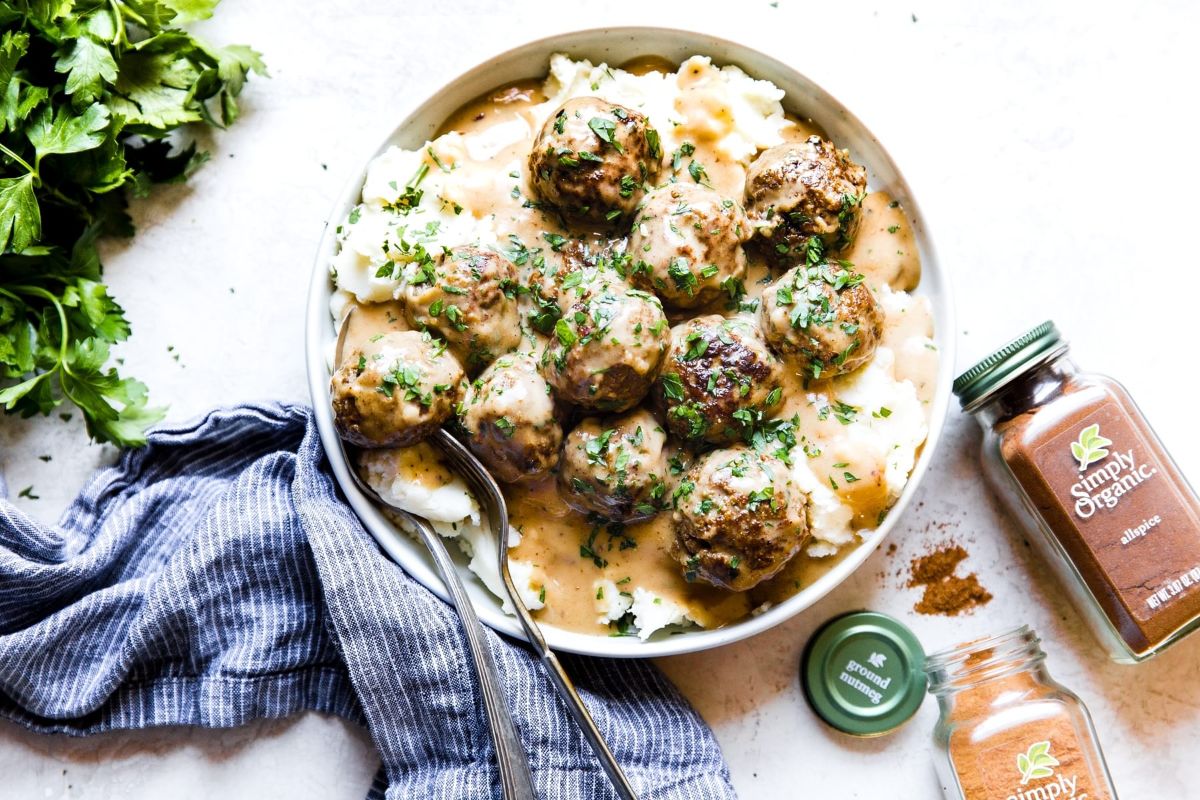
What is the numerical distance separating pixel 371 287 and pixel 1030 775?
2.93m

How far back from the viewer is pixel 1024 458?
3.53 metres

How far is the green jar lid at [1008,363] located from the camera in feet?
11.4

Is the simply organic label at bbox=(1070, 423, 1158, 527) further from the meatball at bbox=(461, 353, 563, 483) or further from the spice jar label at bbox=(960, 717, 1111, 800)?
the meatball at bbox=(461, 353, 563, 483)

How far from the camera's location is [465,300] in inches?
130

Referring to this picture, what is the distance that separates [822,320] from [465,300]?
1189 millimetres

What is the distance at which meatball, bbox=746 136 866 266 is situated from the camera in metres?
3.35

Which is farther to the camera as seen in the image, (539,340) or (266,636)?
(266,636)

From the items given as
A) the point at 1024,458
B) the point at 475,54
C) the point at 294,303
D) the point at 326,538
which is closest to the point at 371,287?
the point at 294,303

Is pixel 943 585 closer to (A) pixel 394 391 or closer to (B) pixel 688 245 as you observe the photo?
(B) pixel 688 245

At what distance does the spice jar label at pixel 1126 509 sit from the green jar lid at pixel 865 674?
2.60 feet

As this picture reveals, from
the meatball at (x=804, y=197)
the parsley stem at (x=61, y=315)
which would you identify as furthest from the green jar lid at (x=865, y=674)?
the parsley stem at (x=61, y=315)

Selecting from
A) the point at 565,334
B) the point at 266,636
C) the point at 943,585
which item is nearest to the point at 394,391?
the point at 565,334

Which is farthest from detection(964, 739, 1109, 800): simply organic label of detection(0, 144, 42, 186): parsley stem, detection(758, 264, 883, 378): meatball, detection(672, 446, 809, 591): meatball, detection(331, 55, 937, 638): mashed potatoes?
detection(0, 144, 42, 186): parsley stem

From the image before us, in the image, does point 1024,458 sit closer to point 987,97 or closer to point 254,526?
point 987,97
